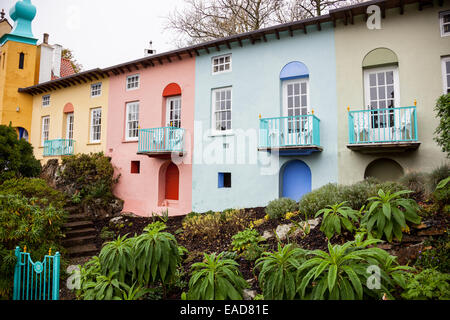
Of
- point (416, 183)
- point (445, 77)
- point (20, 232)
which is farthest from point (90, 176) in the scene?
point (445, 77)

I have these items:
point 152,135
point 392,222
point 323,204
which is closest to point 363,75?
point 323,204

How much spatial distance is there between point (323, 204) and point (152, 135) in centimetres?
771

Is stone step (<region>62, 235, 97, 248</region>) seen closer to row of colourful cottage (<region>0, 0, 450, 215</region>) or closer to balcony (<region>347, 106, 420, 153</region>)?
row of colourful cottage (<region>0, 0, 450, 215</region>)

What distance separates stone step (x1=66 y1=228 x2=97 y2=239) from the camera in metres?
9.51

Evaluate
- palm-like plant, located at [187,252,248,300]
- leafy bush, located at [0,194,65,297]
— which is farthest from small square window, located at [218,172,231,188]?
palm-like plant, located at [187,252,248,300]

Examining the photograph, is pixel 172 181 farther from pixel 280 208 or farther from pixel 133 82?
pixel 280 208

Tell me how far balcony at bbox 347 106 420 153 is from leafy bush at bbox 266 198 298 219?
92.8 inches

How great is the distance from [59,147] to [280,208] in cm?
1366

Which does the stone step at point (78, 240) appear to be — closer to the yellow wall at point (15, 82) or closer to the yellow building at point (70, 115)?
the yellow building at point (70, 115)

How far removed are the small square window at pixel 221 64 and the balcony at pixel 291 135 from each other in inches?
119

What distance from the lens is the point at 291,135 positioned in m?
9.53

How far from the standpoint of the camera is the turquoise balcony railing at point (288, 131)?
894 cm

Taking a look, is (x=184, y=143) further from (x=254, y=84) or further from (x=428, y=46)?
(x=428, y=46)

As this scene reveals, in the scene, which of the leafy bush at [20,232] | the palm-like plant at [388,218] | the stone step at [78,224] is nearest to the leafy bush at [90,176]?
the stone step at [78,224]
